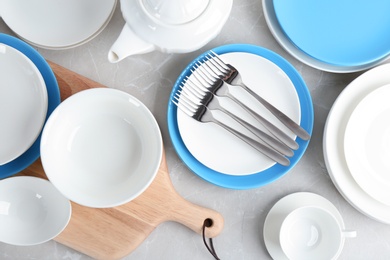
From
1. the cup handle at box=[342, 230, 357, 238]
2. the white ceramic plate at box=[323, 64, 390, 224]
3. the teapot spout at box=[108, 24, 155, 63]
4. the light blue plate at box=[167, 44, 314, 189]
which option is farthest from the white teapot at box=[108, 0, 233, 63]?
the cup handle at box=[342, 230, 357, 238]

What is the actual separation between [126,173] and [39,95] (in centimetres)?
17

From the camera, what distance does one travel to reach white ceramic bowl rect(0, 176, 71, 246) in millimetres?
851

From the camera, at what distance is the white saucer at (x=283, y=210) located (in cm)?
90

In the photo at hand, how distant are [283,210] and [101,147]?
306 millimetres

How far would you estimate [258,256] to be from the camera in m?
0.93

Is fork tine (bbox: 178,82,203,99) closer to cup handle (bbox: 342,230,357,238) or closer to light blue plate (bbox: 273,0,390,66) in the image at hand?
light blue plate (bbox: 273,0,390,66)

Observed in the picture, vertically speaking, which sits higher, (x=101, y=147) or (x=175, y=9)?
(x=175, y=9)

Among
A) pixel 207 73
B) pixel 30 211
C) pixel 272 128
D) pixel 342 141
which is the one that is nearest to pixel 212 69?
pixel 207 73

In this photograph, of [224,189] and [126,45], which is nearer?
[126,45]

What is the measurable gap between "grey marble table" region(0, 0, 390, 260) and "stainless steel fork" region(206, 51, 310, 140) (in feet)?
0.19

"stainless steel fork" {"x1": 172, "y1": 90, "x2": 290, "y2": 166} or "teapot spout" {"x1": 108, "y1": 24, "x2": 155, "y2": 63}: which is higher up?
"teapot spout" {"x1": 108, "y1": 24, "x2": 155, "y2": 63}

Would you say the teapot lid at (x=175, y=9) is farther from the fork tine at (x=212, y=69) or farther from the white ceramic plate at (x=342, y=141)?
the white ceramic plate at (x=342, y=141)

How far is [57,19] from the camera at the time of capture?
2.92 ft

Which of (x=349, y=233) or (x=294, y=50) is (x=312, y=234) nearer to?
(x=349, y=233)
